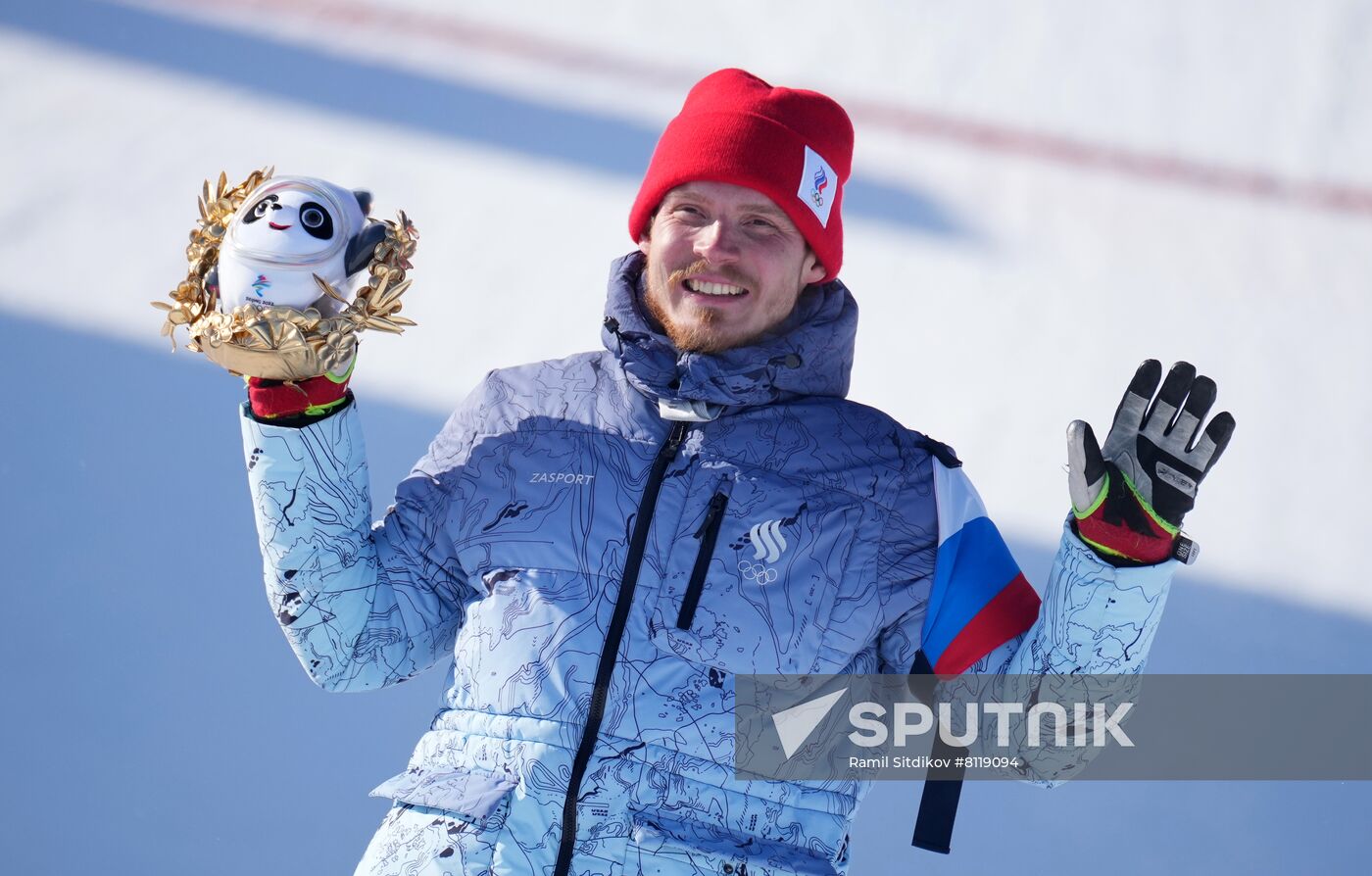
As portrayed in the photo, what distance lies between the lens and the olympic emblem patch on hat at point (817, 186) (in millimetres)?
1685

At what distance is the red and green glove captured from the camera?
1.51 meters

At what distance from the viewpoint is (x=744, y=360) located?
159 cm

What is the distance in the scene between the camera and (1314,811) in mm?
2164

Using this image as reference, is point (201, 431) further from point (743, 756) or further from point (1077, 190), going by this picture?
point (1077, 190)

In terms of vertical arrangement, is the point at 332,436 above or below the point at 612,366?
below

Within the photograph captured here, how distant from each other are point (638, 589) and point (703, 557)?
7 cm

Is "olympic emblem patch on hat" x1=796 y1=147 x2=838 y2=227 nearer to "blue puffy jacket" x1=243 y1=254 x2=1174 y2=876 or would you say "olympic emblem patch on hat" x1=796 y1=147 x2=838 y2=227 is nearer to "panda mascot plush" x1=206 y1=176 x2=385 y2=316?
"blue puffy jacket" x1=243 y1=254 x2=1174 y2=876

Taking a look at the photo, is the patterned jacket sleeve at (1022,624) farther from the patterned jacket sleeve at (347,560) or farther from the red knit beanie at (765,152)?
the patterned jacket sleeve at (347,560)

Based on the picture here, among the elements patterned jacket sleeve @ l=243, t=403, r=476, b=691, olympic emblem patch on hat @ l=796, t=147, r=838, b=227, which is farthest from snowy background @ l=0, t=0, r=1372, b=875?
olympic emblem patch on hat @ l=796, t=147, r=838, b=227

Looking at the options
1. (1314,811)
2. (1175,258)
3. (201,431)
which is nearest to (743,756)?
(1314,811)

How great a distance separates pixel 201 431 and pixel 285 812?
2.09ft

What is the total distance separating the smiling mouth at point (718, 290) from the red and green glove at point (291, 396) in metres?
0.38

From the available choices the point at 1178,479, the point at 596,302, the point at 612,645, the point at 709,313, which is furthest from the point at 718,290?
the point at 596,302

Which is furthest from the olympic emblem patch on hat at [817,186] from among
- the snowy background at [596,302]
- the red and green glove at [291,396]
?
the snowy background at [596,302]
